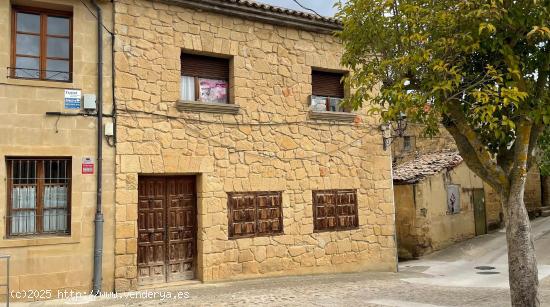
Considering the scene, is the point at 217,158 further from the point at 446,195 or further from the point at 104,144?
the point at 446,195

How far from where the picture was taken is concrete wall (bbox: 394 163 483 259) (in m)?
12.6

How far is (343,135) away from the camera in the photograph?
33.2 ft

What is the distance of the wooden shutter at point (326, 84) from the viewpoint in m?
10.1

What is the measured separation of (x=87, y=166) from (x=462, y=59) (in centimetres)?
587

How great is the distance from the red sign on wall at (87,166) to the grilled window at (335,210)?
446 cm

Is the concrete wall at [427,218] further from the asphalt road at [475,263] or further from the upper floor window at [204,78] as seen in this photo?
the upper floor window at [204,78]

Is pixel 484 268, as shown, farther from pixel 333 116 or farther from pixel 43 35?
pixel 43 35

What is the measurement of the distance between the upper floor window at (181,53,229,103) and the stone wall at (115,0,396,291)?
0.21m

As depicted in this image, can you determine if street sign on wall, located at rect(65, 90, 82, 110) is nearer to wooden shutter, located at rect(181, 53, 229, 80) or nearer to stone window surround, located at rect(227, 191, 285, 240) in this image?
wooden shutter, located at rect(181, 53, 229, 80)

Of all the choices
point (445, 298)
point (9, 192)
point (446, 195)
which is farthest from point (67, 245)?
point (446, 195)

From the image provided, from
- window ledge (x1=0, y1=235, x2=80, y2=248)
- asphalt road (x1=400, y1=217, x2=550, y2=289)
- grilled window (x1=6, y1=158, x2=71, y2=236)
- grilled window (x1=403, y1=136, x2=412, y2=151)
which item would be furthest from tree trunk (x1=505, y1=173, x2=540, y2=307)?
grilled window (x1=403, y1=136, x2=412, y2=151)

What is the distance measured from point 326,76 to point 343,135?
1388 mm

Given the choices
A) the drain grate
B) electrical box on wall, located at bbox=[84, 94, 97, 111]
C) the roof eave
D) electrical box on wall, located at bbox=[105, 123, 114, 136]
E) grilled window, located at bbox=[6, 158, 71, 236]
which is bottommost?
the drain grate

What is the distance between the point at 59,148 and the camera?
728cm
